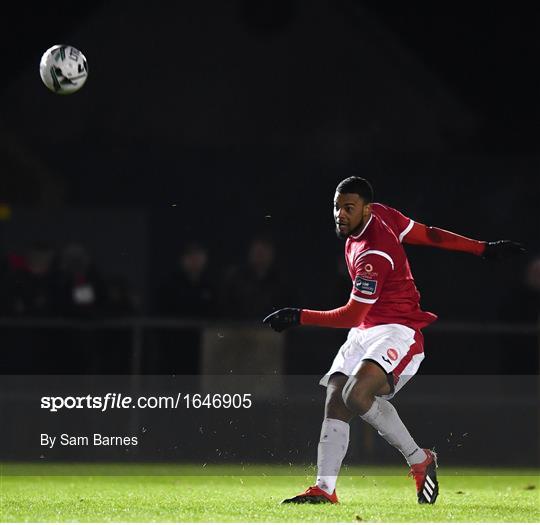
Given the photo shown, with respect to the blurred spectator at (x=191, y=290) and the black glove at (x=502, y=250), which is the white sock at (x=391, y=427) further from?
the blurred spectator at (x=191, y=290)

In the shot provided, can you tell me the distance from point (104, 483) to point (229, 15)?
645 inches

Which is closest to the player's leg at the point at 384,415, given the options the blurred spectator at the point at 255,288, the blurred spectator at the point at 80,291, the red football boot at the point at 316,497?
the red football boot at the point at 316,497

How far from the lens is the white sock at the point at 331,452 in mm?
9344

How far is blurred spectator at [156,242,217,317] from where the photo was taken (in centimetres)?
1451

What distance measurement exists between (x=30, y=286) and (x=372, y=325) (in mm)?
5475

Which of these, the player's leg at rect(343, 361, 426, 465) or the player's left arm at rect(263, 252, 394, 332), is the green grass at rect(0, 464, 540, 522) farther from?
the player's left arm at rect(263, 252, 394, 332)

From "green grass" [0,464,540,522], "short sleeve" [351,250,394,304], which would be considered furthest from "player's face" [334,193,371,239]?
"green grass" [0,464,540,522]

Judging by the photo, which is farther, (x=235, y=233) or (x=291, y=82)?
(x=291, y=82)

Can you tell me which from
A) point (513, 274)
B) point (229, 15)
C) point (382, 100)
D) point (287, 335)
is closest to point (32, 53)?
point (229, 15)

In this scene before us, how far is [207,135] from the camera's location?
26094mm

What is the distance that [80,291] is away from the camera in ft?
46.4

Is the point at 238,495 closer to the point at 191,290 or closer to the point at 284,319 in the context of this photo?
the point at 284,319

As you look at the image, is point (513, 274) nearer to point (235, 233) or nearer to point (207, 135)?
point (235, 233)

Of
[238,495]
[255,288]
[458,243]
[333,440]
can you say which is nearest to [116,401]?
[255,288]
